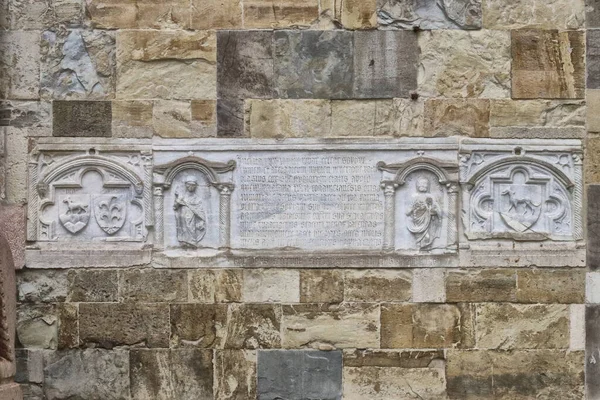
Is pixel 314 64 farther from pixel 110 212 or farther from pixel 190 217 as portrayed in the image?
pixel 110 212

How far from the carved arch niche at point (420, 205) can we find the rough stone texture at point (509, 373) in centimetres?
82

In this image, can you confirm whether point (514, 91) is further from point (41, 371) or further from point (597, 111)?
point (41, 371)

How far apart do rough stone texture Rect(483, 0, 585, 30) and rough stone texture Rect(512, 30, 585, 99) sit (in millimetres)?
65

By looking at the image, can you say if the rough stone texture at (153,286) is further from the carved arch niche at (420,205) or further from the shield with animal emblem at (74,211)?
the carved arch niche at (420,205)

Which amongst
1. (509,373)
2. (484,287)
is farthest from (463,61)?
(509,373)

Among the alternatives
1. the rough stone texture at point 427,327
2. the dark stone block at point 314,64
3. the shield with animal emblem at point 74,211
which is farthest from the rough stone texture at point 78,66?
the rough stone texture at point 427,327

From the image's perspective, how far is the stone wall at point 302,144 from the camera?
7062mm

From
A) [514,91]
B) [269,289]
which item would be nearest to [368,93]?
[514,91]

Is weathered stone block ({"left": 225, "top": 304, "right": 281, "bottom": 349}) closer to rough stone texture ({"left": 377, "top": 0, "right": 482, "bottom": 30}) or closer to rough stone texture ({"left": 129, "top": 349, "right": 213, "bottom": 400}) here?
rough stone texture ({"left": 129, "top": 349, "right": 213, "bottom": 400})

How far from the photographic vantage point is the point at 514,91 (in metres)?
7.17

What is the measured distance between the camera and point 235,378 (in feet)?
23.2

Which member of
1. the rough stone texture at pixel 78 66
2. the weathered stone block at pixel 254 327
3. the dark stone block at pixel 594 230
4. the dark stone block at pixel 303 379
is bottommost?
the dark stone block at pixel 303 379

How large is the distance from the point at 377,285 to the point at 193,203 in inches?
58.0

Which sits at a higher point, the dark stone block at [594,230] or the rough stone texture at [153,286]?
the dark stone block at [594,230]
